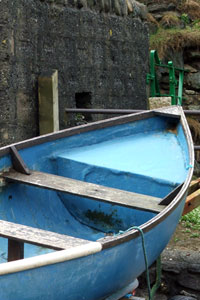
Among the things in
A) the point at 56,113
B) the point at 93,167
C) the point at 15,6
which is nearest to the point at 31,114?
the point at 56,113

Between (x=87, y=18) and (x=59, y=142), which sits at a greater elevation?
(x=87, y=18)

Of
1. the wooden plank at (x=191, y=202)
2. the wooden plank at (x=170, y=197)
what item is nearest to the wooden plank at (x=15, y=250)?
the wooden plank at (x=170, y=197)

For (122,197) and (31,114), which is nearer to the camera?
(122,197)

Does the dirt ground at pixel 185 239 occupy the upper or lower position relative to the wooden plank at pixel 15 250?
Result: lower

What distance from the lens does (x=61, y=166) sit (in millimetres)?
5012

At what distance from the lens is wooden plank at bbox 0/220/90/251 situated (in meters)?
3.19

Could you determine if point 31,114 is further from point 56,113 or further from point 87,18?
point 87,18

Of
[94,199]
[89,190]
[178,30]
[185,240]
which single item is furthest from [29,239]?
[178,30]

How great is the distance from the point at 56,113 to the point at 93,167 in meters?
1.54

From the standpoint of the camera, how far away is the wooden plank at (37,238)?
10.5ft

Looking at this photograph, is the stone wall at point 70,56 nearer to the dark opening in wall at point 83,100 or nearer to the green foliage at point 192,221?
the dark opening in wall at point 83,100

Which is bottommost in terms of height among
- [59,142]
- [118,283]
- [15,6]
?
[118,283]

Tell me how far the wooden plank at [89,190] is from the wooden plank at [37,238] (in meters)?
0.87

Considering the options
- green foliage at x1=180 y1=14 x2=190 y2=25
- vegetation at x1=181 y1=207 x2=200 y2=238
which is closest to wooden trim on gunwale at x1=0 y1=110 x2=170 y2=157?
vegetation at x1=181 y1=207 x2=200 y2=238
